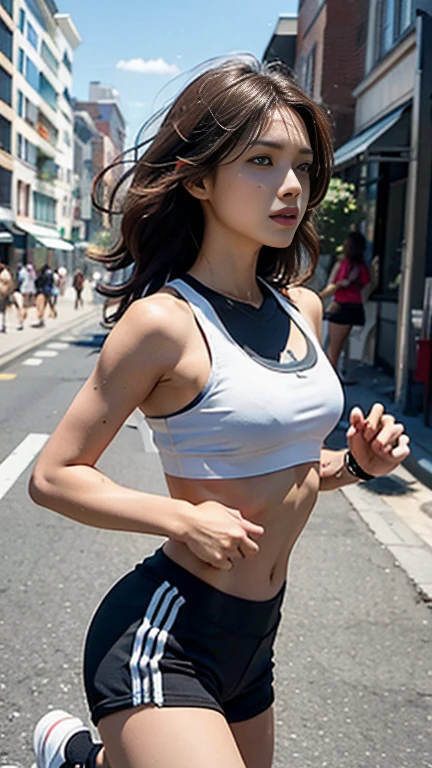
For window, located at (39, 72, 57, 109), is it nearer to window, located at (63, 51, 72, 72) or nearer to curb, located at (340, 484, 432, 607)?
window, located at (63, 51, 72, 72)

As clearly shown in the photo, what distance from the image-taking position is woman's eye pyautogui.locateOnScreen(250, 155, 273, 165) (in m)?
1.81

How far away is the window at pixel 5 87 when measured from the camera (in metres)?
44.2

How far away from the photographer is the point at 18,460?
795 centimetres

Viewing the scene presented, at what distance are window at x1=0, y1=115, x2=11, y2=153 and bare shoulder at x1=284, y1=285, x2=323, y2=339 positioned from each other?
44.8 meters

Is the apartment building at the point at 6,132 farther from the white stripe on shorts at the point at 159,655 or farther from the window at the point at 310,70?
the white stripe on shorts at the point at 159,655

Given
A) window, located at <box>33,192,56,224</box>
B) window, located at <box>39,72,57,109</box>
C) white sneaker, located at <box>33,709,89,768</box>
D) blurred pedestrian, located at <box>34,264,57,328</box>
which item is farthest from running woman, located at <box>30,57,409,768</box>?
window, located at <box>39,72,57,109</box>

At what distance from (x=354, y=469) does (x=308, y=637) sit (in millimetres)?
2295

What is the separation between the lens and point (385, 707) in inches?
137

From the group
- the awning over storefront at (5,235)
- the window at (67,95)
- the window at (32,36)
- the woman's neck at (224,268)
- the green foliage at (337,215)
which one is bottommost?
the woman's neck at (224,268)

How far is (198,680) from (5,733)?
5.89ft

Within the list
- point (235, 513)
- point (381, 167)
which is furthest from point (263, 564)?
point (381, 167)

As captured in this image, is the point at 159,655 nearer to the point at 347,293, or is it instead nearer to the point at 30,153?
the point at 347,293

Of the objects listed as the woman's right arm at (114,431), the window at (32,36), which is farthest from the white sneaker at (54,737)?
the window at (32,36)

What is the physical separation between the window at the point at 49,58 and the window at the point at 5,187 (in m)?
15.0
